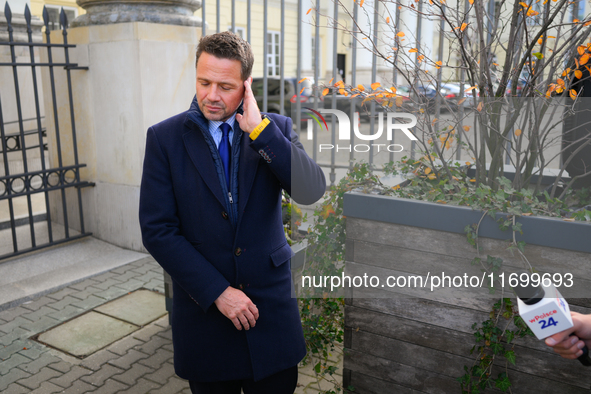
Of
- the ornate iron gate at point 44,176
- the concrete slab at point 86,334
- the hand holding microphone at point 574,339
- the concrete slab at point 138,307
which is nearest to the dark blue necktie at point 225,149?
the hand holding microphone at point 574,339

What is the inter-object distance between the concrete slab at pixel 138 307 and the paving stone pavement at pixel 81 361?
79mm

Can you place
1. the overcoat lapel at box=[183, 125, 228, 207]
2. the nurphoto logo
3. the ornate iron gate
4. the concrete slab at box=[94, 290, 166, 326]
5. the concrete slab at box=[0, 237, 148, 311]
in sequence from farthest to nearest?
1. the ornate iron gate
2. the concrete slab at box=[0, 237, 148, 311]
3. the concrete slab at box=[94, 290, 166, 326]
4. the nurphoto logo
5. the overcoat lapel at box=[183, 125, 228, 207]

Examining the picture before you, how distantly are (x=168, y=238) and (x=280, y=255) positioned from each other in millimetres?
448

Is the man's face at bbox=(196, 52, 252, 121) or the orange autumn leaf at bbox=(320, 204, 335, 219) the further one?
the orange autumn leaf at bbox=(320, 204, 335, 219)

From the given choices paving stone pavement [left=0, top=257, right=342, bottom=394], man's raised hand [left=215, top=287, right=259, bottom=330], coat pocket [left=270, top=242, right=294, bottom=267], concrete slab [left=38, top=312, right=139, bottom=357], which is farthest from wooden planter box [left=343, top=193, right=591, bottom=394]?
concrete slab [left=38, top=312, right=139, bottom=357]

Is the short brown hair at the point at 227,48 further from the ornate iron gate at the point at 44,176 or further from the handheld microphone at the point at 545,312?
the ornate iron gate at the point at 44,176

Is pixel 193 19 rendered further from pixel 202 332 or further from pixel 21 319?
pixel 202 332

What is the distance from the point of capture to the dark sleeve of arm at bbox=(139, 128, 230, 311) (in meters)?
1.95

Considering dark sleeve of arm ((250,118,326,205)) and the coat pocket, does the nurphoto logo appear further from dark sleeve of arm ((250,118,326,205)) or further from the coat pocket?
the coat pocket

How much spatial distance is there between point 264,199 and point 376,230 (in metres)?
0.68

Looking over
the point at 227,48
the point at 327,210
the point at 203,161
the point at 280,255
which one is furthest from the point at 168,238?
the point at 327,210

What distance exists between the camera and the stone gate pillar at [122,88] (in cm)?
511

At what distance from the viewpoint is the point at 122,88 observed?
5160 millimetres

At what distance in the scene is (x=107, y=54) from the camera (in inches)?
204
